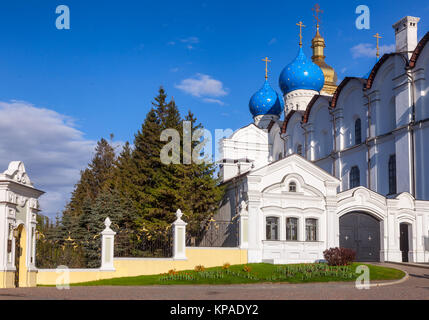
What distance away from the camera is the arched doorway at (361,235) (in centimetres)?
2600

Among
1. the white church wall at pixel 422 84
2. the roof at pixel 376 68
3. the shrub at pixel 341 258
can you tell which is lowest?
the shrub at pixel 341 258

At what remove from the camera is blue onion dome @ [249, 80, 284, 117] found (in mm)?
A: 47562

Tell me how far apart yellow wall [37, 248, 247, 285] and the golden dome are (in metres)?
28.2

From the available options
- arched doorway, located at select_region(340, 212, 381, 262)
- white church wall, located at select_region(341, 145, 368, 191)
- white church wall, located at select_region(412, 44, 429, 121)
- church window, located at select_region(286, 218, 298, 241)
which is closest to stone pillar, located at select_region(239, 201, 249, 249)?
church window, located at select_region(286, 218, 298, 241)

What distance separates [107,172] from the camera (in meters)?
43.2

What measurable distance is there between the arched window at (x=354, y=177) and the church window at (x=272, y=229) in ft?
30.2

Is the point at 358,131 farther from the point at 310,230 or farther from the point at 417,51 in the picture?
the point at 310,230

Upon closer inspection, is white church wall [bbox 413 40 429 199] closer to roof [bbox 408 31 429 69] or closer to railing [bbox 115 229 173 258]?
roof [bbox 408 31 429 69]

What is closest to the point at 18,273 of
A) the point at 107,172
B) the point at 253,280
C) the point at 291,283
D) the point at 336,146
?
the point at 253,280

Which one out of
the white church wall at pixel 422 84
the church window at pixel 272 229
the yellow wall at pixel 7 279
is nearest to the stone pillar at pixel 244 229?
the church window at pixel 272 229

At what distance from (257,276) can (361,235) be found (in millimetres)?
8789

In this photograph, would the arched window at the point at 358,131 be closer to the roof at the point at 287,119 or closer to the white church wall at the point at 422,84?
the white church wall at the point at 422,84

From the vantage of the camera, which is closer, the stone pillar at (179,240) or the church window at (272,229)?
the stone pillar at (179,240)

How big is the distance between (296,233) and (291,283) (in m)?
6.99
